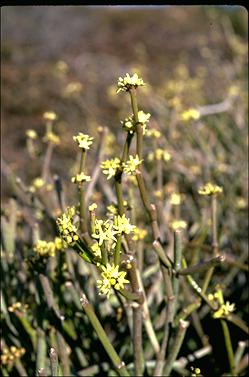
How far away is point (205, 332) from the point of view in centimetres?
162

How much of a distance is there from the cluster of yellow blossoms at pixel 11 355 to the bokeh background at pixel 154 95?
0.23ft

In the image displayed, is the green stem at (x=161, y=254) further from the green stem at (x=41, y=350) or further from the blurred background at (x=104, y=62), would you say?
the blurred background at (x=104, y=62)

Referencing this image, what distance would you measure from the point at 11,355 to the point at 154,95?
2373 millimetres

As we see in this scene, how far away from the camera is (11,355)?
1.33 m

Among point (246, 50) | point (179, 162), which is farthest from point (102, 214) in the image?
point (246, 50)

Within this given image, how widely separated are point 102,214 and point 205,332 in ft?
2.36

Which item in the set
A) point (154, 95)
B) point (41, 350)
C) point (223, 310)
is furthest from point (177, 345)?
point (154, 95)

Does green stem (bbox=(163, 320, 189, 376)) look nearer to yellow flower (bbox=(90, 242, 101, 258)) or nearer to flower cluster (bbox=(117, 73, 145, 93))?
yellow flower (bbox=(90, 242, 101, 258))

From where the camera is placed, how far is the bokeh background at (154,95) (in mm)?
2205

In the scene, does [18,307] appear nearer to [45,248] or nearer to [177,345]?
[45,248]

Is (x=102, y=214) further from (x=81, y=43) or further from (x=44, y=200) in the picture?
(x=81, y=43)

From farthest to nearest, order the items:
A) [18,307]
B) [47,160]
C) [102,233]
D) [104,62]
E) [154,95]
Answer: [104,62]
[154,95]
[47,160]
[18,307]
[102,233]

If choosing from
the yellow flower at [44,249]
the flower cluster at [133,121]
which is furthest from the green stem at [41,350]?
the flower cluster at [133,121]

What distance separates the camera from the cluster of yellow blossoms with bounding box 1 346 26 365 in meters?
1.32
